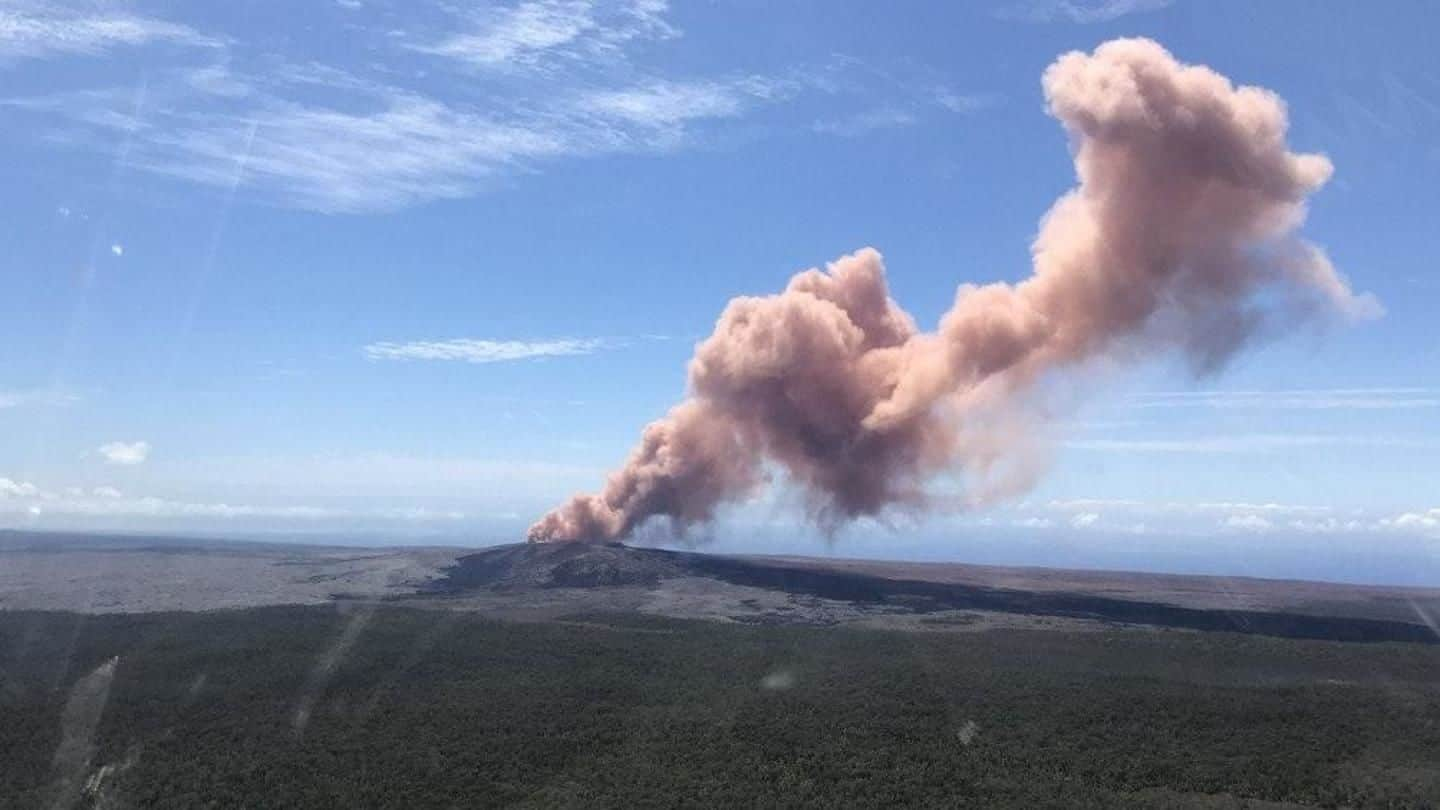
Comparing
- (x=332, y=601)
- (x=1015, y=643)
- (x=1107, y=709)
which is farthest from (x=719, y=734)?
(x=332, y=601)

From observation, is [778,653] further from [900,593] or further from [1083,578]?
[1083,578]

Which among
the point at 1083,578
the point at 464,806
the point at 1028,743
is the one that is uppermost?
the point at 1083,578

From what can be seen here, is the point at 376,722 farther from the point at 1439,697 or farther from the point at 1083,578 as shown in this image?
the point at 1083,578

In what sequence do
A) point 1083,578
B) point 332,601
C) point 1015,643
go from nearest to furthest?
1. point 1015,643
2. point 332,601
3. point 1083,578

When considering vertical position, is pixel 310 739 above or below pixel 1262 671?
below

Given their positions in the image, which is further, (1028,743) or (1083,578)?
(1083,578)

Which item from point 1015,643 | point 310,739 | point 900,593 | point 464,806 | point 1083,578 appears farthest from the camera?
point 1083,578

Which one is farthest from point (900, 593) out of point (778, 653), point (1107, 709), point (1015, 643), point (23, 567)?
point (23, 567)
